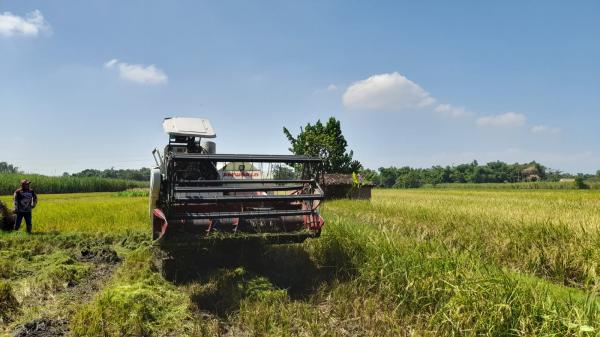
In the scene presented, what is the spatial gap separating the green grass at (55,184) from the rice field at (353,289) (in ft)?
150

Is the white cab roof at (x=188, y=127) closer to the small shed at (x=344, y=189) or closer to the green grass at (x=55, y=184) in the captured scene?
the small shed at (x=344, y=189)

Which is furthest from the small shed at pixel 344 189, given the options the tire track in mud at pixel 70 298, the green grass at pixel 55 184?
the green grass at pixel 55 184

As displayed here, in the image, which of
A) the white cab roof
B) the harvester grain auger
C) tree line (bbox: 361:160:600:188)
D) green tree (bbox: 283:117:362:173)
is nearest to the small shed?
green tree (bbox: 283:117:362:173)

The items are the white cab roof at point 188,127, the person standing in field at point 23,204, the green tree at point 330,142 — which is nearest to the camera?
the white cab roof at point 188,127

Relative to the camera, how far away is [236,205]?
693 cm

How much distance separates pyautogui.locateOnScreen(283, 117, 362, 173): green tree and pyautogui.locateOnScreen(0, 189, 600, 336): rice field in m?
24.6

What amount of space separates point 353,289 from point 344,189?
18.3 metres

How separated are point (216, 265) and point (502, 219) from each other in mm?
6179

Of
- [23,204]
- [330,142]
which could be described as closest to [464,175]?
[330,142]

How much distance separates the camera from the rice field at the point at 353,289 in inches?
161

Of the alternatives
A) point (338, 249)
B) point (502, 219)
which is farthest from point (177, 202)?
point (502, 219)

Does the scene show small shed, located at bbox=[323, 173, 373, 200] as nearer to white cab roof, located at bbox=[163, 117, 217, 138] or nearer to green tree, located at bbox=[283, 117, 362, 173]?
green tree, located at bbox=[283, 117, 362, 173]

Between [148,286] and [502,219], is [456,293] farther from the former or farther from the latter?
[502,219]

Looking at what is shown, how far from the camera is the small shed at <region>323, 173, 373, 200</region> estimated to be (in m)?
23.0
